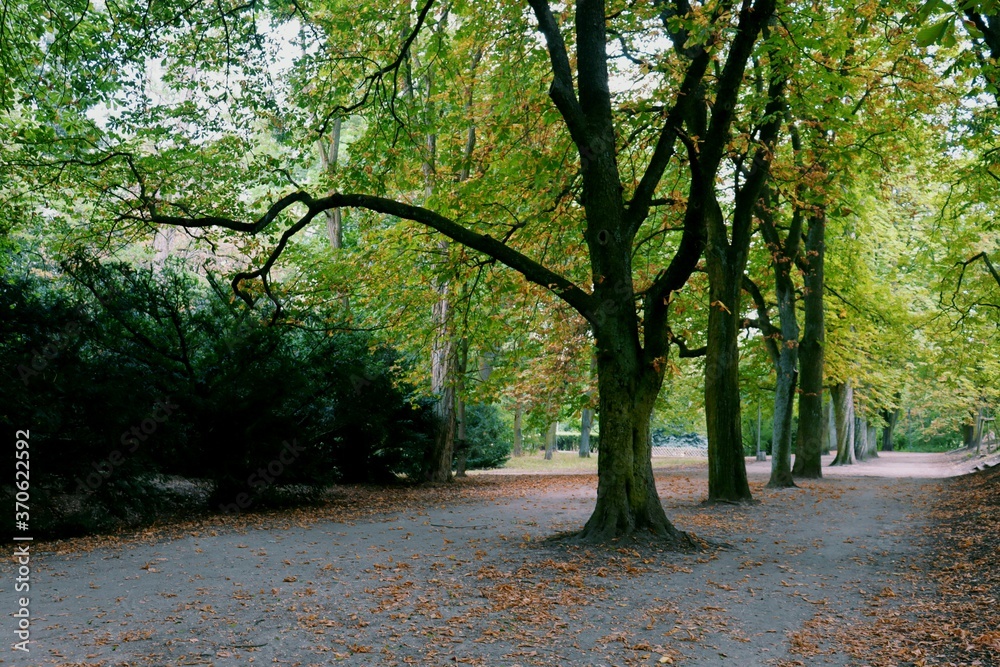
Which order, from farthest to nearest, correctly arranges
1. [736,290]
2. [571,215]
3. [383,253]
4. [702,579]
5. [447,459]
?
[447,459] < [736,290] < [383,253] < [571,215] < [702,579]

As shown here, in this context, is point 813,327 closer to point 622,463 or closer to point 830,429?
point 622,463

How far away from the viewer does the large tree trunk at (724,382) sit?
13.5 m

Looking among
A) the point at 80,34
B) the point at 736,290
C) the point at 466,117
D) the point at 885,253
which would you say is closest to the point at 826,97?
→ the point at 736,290

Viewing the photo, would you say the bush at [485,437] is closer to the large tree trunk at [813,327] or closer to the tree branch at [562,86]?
the large tree trunk at [813,327]

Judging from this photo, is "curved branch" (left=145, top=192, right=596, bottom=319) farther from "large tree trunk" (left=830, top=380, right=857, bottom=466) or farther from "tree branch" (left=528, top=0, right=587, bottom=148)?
"large tree trunk" (left=830, top=380, right=857, bottom=466)

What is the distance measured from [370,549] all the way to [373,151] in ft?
19.4

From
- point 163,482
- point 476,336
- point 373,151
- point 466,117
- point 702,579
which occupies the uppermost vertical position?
point 466,117

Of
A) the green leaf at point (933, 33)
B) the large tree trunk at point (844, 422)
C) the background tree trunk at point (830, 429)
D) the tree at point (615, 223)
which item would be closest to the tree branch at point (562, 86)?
the tree at point (615, 223)

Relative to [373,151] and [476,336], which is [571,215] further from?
[476,336]

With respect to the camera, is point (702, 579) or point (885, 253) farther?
point (885, 253)

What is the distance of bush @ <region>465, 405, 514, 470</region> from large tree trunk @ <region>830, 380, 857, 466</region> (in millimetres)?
12205

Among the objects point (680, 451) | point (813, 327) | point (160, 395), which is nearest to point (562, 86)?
point (160, 395)

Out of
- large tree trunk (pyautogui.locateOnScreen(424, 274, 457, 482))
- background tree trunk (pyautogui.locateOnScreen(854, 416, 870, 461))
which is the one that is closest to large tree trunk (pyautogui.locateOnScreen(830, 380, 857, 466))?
background tree trunk (pyautogui.locateOnScreen(854, 416, 870, 461))

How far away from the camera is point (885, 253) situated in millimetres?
26250
